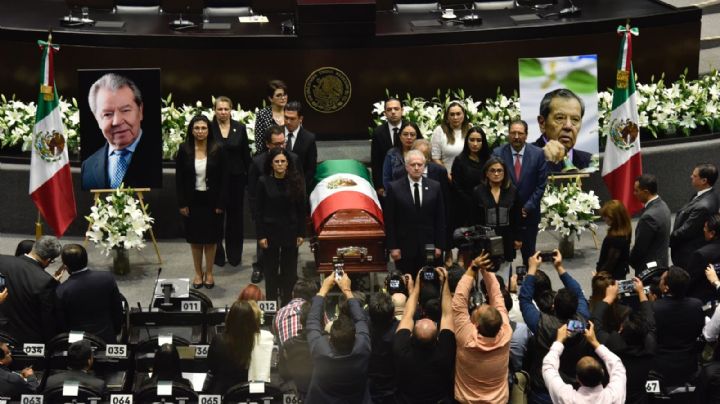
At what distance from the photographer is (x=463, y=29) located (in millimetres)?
15055

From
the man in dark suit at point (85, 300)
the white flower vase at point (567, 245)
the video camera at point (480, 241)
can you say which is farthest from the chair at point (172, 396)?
the white flower vase at point (567, 245)

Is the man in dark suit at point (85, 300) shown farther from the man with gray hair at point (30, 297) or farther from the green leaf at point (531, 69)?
the green leaf at point (531, 69)

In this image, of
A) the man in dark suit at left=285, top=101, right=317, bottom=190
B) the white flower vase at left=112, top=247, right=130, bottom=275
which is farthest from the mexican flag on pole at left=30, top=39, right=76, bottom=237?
the man in dark suit at left=285, top=101, right=317, bottom=190

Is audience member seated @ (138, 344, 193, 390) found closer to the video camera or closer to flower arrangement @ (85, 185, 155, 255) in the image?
the video camera

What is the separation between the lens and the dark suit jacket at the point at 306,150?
12.5 meters

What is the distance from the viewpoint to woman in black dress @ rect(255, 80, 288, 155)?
12.6m

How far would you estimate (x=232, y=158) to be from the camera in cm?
1278

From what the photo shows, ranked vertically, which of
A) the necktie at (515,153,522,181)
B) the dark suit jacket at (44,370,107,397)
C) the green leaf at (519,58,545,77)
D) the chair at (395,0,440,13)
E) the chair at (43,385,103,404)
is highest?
the chair at (395,0,440,13)

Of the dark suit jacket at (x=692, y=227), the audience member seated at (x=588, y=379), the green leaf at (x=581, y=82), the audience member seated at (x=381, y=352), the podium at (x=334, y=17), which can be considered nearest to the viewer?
the audience member seated at (x=588, y=379)

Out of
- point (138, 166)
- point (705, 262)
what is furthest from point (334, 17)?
point (705, 262)

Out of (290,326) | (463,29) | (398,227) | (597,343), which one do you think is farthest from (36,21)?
(597,343)

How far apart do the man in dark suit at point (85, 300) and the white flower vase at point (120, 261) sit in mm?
2838

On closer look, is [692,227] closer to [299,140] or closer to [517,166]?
[517,166]

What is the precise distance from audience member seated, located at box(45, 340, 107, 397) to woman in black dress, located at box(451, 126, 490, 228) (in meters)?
4.11
